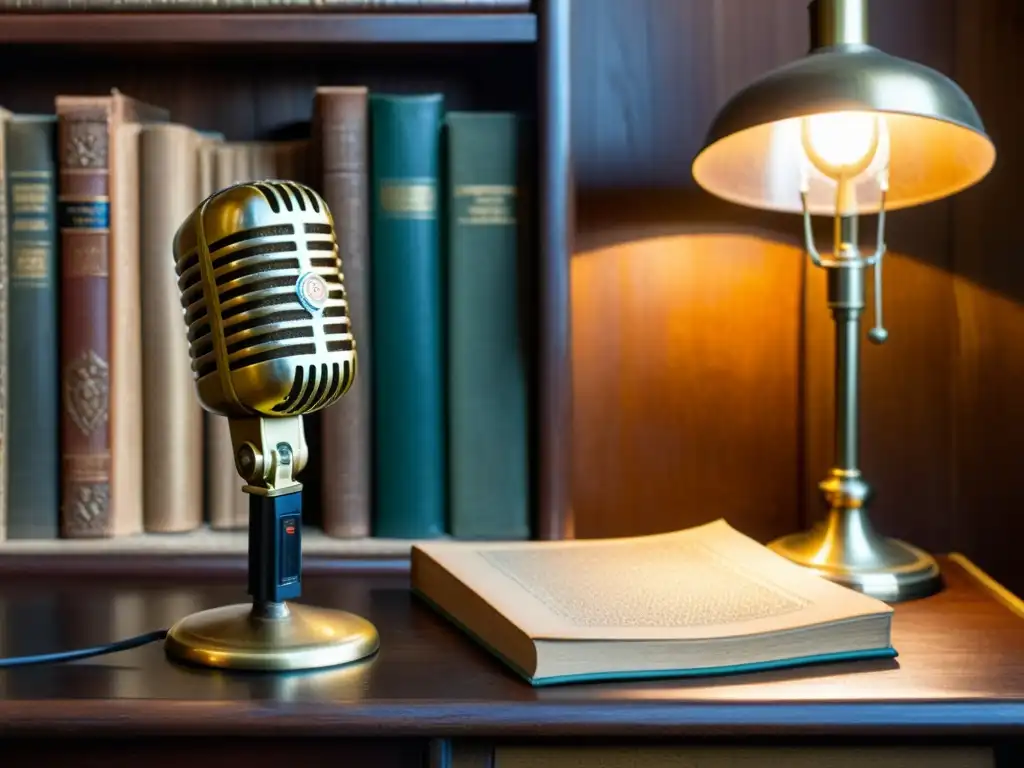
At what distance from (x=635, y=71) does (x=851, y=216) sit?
30 centimetres

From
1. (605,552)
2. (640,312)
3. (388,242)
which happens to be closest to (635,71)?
(640,312)

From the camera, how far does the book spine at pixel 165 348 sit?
93 cm

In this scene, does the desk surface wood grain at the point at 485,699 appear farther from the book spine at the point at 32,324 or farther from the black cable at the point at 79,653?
the book spine at the point at 32,324

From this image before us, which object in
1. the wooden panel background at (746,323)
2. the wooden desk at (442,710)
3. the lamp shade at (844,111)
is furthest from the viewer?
the wooden panel background at (746,323)

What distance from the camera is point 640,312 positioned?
1.12 metres

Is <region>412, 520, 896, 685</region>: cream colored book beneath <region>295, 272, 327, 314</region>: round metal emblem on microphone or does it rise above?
beneath

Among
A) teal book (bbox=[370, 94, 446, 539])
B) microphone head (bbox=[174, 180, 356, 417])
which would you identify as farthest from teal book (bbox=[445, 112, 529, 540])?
microphone head (bbox=[174, 180, 356, 417])

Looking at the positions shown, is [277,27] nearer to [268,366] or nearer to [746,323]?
[268,366]

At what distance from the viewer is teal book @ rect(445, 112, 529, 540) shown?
926 mm

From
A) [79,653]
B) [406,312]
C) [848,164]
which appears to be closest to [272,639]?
[79,653]

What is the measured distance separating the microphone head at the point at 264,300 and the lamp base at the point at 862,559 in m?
0.44

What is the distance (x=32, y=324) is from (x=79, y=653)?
0.35 m

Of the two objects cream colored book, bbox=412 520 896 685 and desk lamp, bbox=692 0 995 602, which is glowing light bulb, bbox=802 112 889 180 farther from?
cream colored book, bbox=412 520 896 685

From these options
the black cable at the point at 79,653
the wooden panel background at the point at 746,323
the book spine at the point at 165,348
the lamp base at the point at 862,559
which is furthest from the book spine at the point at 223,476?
the lamp base at the point at 862,559
